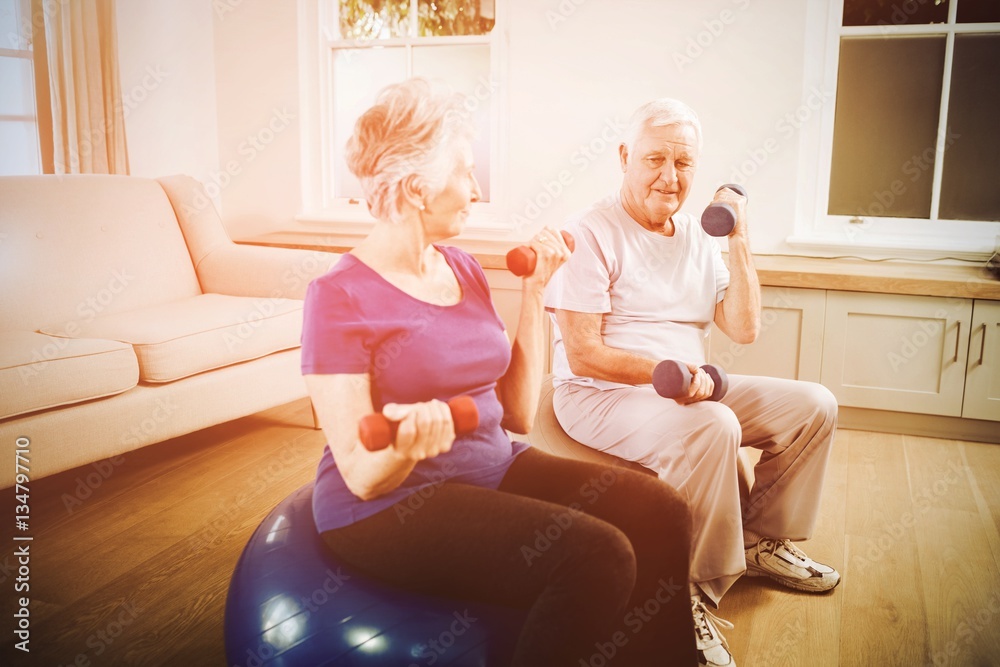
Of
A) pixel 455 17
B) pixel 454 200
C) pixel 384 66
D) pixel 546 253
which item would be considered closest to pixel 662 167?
pixel 546 253

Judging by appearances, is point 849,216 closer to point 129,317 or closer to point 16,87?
point 129,317

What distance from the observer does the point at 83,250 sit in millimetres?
2723

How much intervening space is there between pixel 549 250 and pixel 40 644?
4.49 feet

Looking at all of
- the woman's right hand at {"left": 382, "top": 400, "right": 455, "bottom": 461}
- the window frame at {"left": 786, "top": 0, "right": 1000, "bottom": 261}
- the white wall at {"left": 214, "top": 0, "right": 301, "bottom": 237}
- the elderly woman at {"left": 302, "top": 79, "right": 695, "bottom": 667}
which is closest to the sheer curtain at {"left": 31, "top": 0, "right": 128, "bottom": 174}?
the white wall at {"left": 214, "top": 0, "right": 301, "bottom": 237}

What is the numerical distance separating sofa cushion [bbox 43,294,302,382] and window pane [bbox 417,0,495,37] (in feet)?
5.53

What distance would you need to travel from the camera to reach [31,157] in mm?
3502

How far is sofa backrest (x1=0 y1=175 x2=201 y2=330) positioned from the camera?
101 inches

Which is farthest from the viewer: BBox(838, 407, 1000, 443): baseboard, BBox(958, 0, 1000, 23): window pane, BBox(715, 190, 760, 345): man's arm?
BBox(958, 0, 1000, 23): window pane

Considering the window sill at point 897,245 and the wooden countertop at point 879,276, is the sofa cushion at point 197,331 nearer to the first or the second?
the wooden countertop at point 879,276

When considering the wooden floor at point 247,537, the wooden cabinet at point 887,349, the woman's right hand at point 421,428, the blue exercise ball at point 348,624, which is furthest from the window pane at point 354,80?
the woman's right hand at point 421,428

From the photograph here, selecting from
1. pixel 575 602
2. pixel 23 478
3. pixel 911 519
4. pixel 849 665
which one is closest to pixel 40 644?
pixel 23 478

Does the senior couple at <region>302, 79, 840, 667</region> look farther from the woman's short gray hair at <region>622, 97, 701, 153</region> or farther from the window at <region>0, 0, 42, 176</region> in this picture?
the window at <region>0, 0, 42, 176</region>

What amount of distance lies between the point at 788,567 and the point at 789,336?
1.26m

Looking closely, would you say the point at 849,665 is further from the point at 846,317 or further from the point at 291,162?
the point at 291,162
